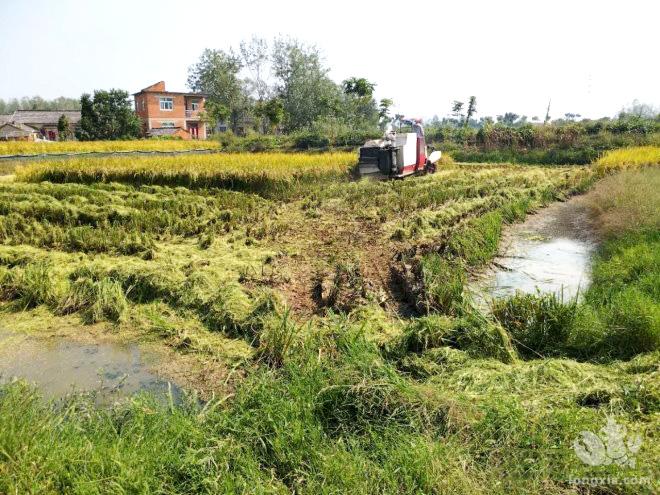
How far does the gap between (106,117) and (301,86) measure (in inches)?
742

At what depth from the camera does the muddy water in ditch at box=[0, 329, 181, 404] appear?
154 inches

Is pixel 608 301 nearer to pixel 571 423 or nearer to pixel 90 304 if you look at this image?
pixel 571 423

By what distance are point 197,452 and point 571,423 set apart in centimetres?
236

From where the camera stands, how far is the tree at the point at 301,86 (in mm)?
43625

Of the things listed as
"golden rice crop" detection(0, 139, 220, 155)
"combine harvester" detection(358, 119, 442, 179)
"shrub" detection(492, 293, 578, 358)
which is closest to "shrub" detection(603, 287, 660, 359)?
"shrub" detection(492, 293, 578, 358)

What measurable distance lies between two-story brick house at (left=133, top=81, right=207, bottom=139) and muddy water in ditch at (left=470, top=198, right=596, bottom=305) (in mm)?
38651

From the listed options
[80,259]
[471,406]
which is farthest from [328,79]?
[471,406]

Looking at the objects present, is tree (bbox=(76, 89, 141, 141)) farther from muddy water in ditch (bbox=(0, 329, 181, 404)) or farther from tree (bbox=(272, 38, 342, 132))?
muddy water in ditch (bbox=(0, 329, 181, 404))

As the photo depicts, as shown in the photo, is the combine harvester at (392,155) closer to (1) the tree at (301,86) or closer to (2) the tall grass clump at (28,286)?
(2) the tall grass clump at (28,286)

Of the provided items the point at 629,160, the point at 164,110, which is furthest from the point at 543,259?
the point at 164,110

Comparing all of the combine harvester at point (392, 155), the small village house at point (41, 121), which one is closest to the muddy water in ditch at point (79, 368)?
the combine harvester at point (392, 155)

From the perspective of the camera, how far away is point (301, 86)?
4462 centimetres

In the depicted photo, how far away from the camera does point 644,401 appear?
9.75ft

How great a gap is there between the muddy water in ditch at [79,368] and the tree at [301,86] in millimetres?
38996
